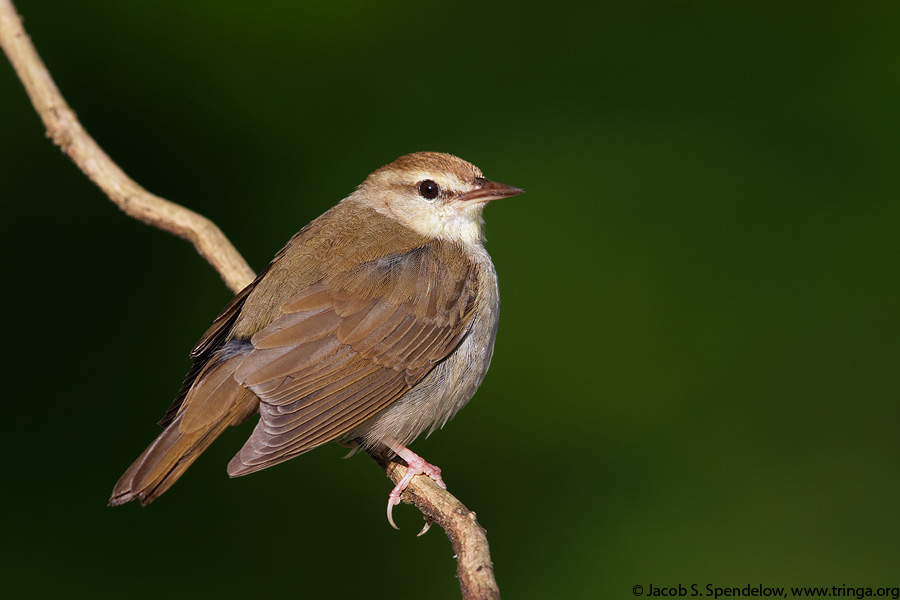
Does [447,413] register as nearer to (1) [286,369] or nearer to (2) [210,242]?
(1) [286,369]

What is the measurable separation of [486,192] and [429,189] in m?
0.25

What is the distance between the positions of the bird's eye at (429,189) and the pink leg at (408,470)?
1019 millimetres

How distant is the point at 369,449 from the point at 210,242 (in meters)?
1.07

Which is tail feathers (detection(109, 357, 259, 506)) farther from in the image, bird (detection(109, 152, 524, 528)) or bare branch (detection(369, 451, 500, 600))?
bare branch (detection(369, 451, 500, 600))

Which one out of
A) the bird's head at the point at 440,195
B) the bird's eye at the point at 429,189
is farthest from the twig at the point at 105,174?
the bird's eye at the point at 429,189

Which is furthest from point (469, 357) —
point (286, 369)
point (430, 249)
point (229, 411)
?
point (229, 411)

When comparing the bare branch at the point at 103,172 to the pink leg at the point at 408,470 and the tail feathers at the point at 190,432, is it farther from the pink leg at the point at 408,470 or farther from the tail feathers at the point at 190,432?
the pink leg at the point at 408,470

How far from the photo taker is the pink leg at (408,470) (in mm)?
3342

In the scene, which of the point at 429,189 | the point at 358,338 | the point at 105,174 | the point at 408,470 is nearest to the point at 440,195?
the point at 429,189

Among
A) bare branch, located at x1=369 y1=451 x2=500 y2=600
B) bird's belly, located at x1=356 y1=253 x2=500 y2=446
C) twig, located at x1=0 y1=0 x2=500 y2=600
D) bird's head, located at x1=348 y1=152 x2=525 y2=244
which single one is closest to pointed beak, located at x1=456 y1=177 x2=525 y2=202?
bird's head, located at x1=348 y1=152 x2=525 y2=244

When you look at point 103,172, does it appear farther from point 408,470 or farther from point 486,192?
point 408,470

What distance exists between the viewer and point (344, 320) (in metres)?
3.30

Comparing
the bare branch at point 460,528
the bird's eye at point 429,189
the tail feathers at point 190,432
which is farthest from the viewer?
the bird's eye at point 429,189

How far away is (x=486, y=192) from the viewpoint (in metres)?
3.68
